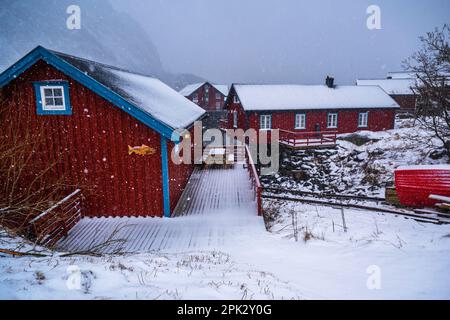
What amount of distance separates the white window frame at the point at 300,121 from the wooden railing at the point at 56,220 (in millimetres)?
21710

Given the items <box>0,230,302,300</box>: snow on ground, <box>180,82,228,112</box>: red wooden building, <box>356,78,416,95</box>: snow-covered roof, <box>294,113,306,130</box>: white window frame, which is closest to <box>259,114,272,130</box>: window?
<box>294,113,306,130</box>: white window frame

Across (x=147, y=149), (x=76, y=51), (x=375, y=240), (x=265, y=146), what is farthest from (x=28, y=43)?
(x=375, y=240)

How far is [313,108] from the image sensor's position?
88.8 ft

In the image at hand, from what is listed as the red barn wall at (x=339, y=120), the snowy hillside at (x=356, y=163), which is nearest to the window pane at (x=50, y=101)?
the snowy hillside at (x=356, y=163)

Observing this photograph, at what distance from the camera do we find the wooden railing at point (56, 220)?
7508mm

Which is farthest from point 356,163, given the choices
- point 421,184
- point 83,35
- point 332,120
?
point 83,35

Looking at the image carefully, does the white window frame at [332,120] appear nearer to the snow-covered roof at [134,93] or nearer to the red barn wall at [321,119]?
the red barn wall at [321,119]

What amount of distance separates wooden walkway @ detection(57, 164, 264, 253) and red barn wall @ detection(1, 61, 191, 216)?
730 mm

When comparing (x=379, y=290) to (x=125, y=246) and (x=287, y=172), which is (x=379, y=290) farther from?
(x=287, y=172)

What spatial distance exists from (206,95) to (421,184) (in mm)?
47515

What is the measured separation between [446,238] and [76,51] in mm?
132281

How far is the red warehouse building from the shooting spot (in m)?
26.7

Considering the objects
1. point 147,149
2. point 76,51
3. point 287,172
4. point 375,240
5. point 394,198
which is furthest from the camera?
point 76,51

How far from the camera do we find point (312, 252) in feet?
23.6
